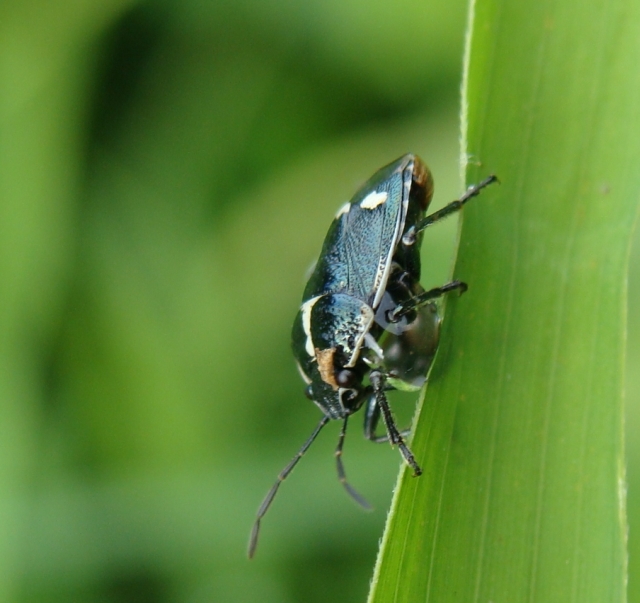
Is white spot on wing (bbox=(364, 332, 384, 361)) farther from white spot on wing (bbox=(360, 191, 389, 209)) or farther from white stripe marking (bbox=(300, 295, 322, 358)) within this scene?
white spot on wing (bbox=(360, 191, 389, 209))

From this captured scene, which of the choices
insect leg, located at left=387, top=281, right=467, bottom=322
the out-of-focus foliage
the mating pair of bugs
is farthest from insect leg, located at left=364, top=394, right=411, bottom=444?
the out-of-focus foliage

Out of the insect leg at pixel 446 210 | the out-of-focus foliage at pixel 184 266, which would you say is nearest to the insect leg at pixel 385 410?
the insect leg at pixel 446 210

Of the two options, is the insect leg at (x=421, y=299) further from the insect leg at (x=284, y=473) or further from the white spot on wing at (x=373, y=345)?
the insect leg at (x=284, y=473)

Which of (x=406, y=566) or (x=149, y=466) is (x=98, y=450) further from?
(x=406, y=566)

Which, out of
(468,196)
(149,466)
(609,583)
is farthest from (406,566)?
(149,466)

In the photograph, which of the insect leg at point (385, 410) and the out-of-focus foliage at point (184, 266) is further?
the out-of-focus foliage at point (184, 266)

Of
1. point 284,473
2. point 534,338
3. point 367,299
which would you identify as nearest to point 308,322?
point 367,299

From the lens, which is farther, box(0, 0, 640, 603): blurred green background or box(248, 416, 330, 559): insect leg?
box(0, 0, 640, 603): blurred green background

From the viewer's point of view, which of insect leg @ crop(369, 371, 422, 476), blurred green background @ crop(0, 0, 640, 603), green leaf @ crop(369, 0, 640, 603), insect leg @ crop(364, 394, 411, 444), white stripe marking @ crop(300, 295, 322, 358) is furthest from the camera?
blurred green background @ crop(0, 0, 640, 603)
